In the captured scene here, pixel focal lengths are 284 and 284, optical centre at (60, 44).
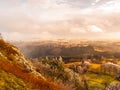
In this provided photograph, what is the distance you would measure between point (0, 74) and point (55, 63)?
112045 mm

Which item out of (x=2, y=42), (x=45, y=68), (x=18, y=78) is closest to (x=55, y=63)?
(x=45, y=68)

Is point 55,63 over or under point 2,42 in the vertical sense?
under

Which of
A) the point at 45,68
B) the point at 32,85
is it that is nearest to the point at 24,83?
the point at 32,85

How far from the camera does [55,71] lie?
122 meters

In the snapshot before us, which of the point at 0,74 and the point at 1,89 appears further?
the point at 0,74

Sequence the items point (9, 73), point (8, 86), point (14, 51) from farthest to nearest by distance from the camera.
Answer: point (14, 51) < point (9, 73) < point (8, 86)

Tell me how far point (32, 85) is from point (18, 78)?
1.70 m

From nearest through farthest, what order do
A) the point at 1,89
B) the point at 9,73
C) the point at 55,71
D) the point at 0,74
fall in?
the point at 1,89 → the point at 0,74 → the point at 9,73 → the point at 55,71

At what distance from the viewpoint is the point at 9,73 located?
25.5 meters

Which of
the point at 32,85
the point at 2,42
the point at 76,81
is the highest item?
the point at 2,42

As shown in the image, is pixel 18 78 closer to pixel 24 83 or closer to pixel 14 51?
pixel 24 83

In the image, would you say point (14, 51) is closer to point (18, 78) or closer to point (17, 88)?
point (18, 78)

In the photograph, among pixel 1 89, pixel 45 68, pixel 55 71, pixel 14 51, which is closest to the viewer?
pixel 1 89

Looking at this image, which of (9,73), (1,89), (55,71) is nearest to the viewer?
(1,89)
